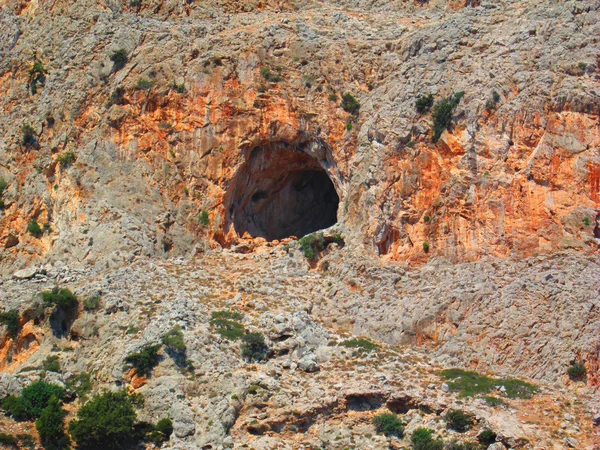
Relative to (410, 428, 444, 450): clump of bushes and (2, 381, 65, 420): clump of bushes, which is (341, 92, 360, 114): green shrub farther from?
(2, 381, 65, 420): clump of bushes

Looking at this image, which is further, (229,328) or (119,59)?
(119,59)

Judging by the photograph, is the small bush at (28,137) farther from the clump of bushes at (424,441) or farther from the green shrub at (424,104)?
the clump of bushes at (424,441)

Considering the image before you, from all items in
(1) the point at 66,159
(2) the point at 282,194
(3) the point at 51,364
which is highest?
(1) the point at 66,159

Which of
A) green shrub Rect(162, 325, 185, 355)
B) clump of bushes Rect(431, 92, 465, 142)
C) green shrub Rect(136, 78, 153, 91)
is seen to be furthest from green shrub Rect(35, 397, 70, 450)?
clump of bushes Rect(431, 92, 465, 142)

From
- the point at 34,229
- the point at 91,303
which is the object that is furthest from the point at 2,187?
the point at 91,303

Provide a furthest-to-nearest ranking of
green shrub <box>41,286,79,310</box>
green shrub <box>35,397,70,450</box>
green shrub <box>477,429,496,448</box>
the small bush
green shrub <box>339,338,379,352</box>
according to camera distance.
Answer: the small bush < green shrub <box>41,286,79,310</box> < green shrub <box>339,338,379,352</box> < green shrub <box>35,397,70,450</box> < green shrub <box>477,429,496,448</box>

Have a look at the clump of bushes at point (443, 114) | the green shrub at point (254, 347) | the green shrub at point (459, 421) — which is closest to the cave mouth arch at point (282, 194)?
the clump of bushes at point (443, 114)

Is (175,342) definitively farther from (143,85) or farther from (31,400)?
(143,85)
